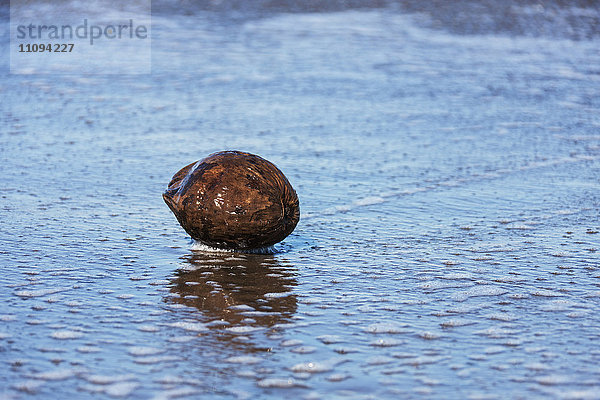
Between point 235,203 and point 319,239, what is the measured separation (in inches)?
37.5

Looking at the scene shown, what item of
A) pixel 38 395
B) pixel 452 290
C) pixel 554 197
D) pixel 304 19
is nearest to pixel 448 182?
pixel 554 197

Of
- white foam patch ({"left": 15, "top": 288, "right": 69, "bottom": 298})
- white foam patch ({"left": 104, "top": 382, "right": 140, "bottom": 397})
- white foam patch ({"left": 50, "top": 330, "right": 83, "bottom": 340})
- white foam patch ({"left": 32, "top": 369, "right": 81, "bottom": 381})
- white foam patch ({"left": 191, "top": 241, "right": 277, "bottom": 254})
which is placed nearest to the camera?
white foam patch ({"left": 104, "top": 382, "right": 140, "bottom": 397})

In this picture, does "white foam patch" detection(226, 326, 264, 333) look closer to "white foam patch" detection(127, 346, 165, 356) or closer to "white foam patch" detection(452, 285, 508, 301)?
"white foam patch" detection(127, 346, 165, 356)

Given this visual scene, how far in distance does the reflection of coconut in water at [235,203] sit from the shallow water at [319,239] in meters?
0.16

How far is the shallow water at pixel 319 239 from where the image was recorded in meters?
3.64

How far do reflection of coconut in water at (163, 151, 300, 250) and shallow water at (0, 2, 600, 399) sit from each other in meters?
0.16

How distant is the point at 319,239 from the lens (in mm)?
5844

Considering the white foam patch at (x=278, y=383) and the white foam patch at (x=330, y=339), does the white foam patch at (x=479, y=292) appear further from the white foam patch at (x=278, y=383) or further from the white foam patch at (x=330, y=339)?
the white foam patch at (x=278, y=383)

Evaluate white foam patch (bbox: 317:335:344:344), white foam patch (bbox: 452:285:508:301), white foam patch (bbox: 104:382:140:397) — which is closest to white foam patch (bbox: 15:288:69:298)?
white foam patch (bbox: 104:382:140:397)

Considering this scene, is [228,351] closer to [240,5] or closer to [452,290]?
[452,290]

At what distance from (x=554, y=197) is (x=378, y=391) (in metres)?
4.09

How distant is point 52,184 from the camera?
7148 mm

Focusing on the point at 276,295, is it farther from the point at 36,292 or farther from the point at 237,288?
the point at 36,292

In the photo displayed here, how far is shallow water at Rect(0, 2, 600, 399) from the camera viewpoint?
3.64 metres
